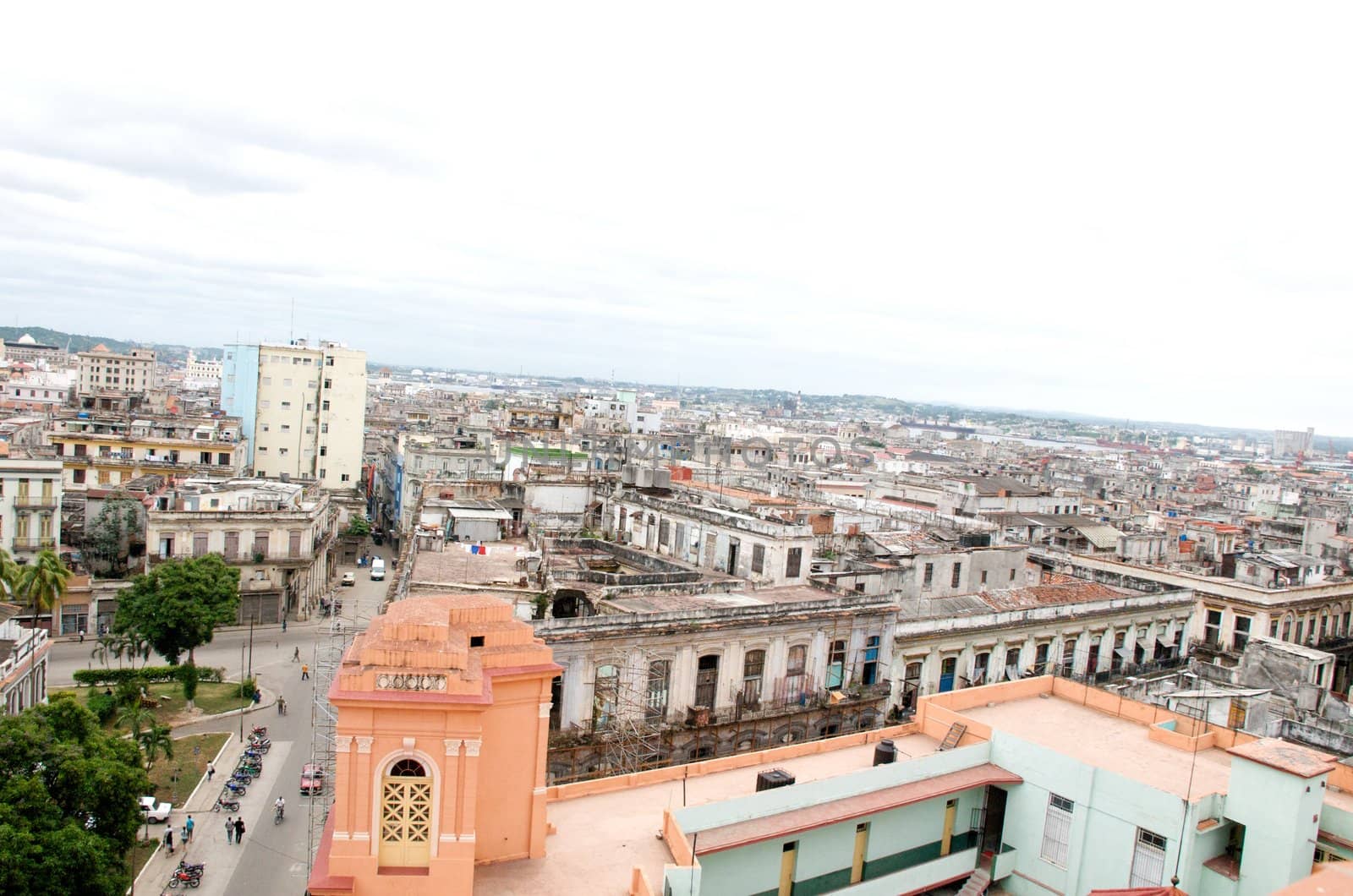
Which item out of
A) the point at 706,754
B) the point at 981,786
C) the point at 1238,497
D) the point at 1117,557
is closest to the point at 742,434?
the point at 1238,497

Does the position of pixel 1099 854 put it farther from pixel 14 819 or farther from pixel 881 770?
pixel 14 819

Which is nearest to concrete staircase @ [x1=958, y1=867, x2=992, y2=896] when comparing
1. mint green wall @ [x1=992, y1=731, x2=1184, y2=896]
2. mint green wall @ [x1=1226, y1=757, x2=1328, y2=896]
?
mint green wall @ [x1=992, y1=731, x2=1184, y2=896]

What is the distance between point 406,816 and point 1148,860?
1469 centimetres

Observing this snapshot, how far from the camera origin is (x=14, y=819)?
65.8 ft

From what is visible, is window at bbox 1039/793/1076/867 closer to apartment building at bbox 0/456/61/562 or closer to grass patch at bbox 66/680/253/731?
grass patch at bbox 66/680/253/731

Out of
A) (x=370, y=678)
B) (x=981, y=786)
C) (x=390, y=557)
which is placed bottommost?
(x=390, y=557)

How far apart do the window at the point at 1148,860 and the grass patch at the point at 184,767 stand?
29.7 meters

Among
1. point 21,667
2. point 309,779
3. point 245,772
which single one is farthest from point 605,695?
point 21,667

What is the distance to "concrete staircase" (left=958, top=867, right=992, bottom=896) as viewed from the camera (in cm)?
2109

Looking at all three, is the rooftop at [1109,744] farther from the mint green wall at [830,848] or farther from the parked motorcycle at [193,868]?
the parked motorcycle at [193,868]

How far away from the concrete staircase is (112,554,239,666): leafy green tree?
35.1m

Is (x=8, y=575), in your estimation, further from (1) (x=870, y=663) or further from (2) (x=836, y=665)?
(1) (x=870, y=663)

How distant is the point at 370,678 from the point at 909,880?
12.8m

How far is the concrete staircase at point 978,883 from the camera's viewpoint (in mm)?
21094
